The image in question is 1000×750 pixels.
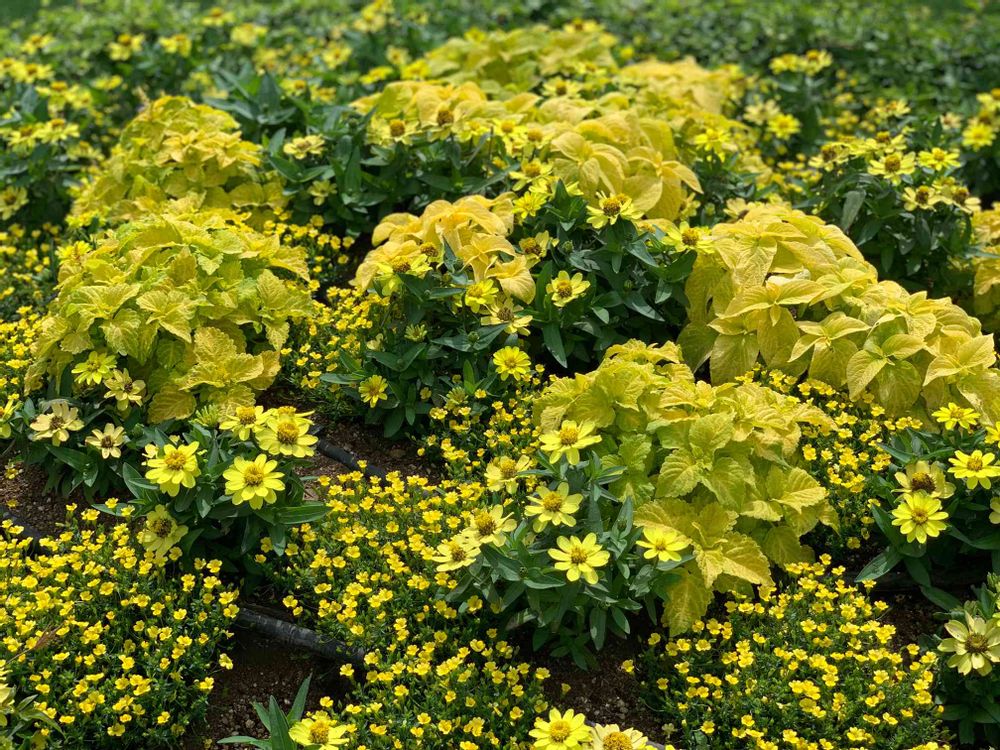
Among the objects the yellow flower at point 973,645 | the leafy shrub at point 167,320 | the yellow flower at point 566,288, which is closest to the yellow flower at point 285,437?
the leafy shrub at point 167,320

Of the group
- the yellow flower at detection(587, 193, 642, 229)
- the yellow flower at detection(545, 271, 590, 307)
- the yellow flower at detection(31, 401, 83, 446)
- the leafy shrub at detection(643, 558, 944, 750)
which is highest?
the yellow flower at detection(587, 193, 642, 229)

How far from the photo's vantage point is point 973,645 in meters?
2.91

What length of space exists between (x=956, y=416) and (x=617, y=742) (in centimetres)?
146

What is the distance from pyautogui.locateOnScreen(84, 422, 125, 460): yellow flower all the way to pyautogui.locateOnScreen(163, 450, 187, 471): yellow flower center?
37 cm

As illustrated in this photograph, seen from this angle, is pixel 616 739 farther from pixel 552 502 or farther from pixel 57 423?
pixel 57 423

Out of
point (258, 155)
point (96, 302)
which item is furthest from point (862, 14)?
point (96, 302)

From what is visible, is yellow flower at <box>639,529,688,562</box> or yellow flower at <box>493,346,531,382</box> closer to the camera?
yellow flower at <box>639,529,688,562</box>

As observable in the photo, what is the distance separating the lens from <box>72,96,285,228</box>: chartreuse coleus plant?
4535mm

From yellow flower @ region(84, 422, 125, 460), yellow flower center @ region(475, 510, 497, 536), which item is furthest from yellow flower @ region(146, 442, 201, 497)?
yellow flower center @ region(475, 510, 497, 536)

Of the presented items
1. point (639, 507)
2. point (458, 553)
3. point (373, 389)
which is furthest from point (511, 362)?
point (458, 553)

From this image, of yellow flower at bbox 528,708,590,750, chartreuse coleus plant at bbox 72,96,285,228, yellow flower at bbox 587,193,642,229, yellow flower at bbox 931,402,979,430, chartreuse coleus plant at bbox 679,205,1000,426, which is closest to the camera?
yellow flower at bbox 528,708,590,750

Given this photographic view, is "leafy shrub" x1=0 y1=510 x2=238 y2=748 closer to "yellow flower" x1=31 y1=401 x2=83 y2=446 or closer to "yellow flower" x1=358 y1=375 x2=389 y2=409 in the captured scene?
"yellow flower" x1=31 y1=401 x2=83 y2=446

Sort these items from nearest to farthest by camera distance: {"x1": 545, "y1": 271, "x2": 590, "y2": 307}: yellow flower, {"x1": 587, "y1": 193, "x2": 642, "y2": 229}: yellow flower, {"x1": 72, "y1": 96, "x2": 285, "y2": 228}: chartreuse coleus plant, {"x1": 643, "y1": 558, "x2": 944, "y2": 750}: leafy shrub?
1. {"x1": 643, "y1": 558, "x2": 944, "y2": 750}: leafy shrub
2. {"x1": 545, "y1": 271, "x2": 590, "y2": 307}: yellow flower
3. {"x1": 587, "y1": 193, "x2": 642, "y2": 229}: yellow flower
4. {"x1": 72, "y1": 96, "x2": 285, "y2": 228}: chartreuse coleus plant

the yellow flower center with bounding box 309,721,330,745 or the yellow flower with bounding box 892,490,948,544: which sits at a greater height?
the yellow flower with bounding box 892,490,948,544
